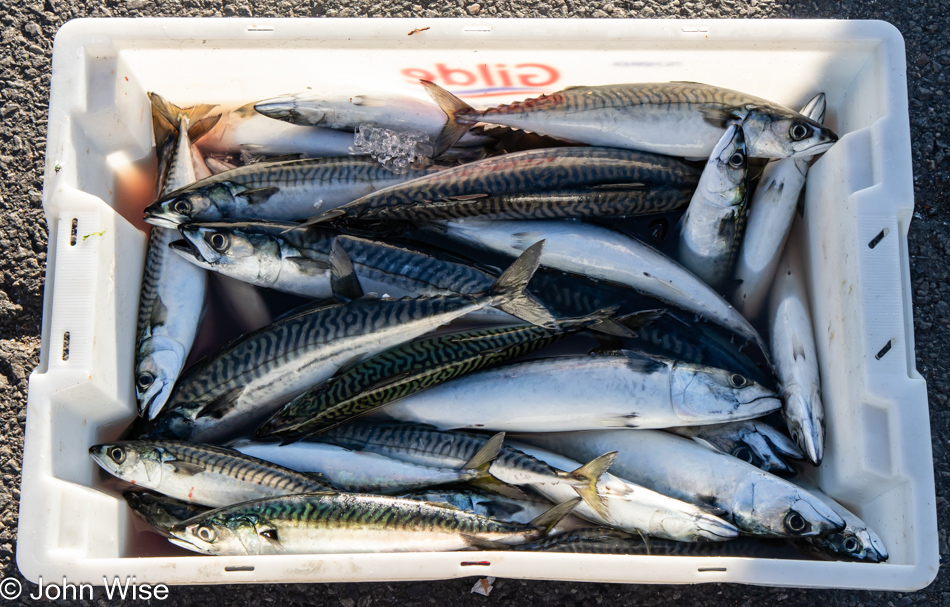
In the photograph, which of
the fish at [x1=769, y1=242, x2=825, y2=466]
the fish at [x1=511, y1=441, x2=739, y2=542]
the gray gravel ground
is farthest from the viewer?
the gray gravel ground

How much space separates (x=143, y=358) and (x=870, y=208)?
225 centimetres

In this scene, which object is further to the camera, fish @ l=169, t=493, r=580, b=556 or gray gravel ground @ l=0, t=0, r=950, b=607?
gray gravel ground @ l=0, t=0, r=950, b=607

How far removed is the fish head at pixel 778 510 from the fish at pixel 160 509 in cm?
163

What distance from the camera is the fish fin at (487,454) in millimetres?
2076

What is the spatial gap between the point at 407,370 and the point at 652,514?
2.77 feet

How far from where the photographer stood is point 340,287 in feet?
7.24

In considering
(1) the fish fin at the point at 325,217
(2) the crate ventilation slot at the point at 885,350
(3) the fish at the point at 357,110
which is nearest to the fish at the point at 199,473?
(1) the fish fin at the point at 325,217

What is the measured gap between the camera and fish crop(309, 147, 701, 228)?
7.59 ft

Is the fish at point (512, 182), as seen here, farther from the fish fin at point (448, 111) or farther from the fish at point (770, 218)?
the fish at point (770, 218)

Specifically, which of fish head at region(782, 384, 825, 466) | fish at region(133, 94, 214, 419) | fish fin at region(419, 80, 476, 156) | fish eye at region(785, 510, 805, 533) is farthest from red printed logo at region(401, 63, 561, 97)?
fish eye at region(785, 510, 805, 533)

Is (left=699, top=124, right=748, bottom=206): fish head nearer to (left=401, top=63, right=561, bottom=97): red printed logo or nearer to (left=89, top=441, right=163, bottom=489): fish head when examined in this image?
(left=401, top=63, right=561, bottom=97): red printed logo

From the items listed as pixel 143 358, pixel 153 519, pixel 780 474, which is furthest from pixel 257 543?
pixel 780 474

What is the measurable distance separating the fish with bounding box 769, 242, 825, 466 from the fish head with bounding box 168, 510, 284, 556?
1591 millimetres

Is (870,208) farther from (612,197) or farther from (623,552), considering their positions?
(623,552)
